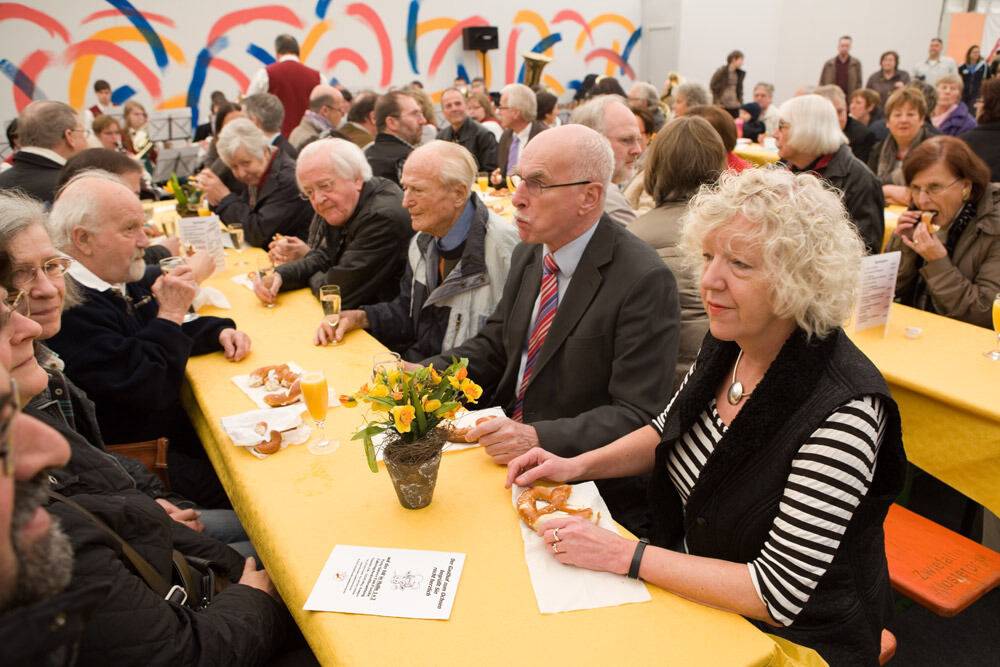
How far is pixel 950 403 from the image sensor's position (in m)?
2.17

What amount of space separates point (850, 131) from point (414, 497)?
687 cm

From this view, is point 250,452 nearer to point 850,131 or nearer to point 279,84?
point 850,131

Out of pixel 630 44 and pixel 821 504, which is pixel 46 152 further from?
pixel 630 44

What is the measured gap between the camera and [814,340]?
1.39 metres

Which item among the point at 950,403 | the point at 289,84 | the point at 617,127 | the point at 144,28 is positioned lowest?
the point at 950,403

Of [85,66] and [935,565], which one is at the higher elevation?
[85,66]

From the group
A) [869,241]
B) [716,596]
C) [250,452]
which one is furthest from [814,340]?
[869,241]

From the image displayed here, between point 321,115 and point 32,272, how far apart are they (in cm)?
585

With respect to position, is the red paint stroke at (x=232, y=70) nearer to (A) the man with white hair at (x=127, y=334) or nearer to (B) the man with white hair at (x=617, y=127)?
(B) the man with white hair at (x=617, y=127)

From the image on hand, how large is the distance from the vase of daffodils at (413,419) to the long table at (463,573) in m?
0.11

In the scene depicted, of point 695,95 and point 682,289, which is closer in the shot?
point 682,289

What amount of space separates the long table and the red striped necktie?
52cm

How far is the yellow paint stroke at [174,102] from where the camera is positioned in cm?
1079

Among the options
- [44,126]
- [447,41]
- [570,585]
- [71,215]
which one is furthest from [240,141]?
[447,41]
